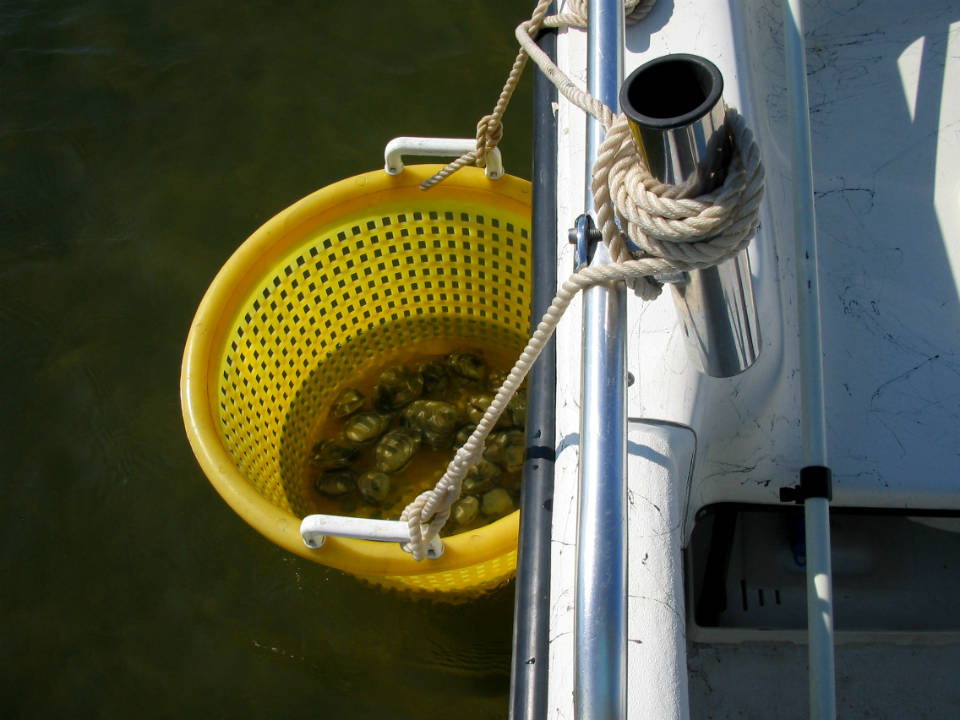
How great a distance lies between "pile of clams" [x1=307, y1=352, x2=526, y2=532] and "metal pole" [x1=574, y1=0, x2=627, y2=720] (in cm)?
139

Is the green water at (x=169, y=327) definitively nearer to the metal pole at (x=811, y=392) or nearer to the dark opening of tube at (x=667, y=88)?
the metal pole at (x=811, y=392)

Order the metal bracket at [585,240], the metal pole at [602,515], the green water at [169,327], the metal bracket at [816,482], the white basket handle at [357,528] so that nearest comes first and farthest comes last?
the metal pole at [602,515] → the metal bracket at [585,240] → the metal bracket at [816,482] → the white basket handle at [357,528] → the green water at [169,327]

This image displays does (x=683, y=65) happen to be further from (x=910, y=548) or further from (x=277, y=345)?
(x=277, y=345)

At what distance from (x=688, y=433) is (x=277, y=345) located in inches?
53.5

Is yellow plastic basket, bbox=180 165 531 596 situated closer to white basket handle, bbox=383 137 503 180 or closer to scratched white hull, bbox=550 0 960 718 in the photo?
white basket handle, bbox=383 137 503 180

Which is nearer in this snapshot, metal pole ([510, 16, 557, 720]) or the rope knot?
metal pole ([510, 16, 557, 720])

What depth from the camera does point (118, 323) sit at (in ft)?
9.50

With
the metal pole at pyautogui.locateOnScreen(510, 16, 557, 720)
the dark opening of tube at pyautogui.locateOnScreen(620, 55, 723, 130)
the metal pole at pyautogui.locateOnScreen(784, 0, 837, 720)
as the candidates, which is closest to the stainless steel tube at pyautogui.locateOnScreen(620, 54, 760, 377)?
the dark opening of tube at pyautogui.locateOnScreen(620, 55, 723, 130)

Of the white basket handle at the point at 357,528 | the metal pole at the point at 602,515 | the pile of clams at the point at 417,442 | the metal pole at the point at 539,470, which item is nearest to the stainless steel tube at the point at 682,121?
the metal pole at the point at 602,515

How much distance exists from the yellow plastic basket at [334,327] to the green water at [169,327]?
38cm

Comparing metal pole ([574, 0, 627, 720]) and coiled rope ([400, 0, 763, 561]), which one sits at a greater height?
coiled rope ([400, 0, 763, 561])

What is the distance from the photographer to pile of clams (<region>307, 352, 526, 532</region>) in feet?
7.76

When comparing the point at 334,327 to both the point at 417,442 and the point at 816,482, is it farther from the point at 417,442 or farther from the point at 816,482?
the point at 816,482

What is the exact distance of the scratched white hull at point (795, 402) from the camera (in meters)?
1.29
